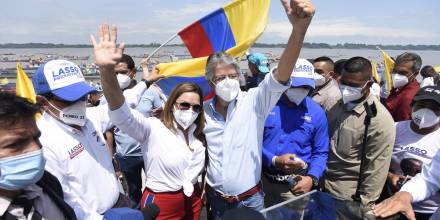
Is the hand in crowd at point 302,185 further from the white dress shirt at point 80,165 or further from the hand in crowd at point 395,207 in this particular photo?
the white dress shirt at point 80,165

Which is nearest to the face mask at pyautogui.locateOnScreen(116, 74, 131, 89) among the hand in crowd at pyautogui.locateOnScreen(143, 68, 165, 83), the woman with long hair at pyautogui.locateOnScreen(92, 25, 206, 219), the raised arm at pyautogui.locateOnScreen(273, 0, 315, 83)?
the hand in crowd at pyautogui.locateOnScreen(143, 68, 165, 83)

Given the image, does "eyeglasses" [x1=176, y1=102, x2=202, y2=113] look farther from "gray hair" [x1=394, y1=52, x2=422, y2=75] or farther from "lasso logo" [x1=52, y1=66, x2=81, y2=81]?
"gray hair" [x1=394, y1=52, x2=422, y2=75]

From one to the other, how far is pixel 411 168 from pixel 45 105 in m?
2.76

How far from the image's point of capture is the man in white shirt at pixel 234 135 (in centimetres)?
259

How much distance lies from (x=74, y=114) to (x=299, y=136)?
173 cm

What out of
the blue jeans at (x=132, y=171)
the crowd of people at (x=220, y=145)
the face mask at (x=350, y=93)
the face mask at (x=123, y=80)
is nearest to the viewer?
the crowd of people at (x=220, y=145)

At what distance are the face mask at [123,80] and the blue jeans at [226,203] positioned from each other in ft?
7.49

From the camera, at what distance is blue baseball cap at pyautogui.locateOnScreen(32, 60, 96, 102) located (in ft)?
7.11

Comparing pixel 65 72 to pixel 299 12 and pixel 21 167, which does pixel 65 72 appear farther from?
pixel 299 12

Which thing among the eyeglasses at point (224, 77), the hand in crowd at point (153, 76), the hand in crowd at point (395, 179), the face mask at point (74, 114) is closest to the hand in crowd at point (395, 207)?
the hand in crowd at point (395, 179)

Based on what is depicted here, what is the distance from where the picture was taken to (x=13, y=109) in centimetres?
152

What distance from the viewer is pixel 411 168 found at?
295cm

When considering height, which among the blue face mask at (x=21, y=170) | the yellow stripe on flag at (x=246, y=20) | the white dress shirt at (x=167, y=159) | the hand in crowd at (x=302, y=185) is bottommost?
the hand in crowd at (x=302, y=185)

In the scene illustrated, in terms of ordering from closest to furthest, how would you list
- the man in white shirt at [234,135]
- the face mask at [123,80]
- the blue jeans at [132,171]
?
1. the man in white shirt at [234,135]
2. the blue jeans at [132,171]
3. the face mask at [123,80]
